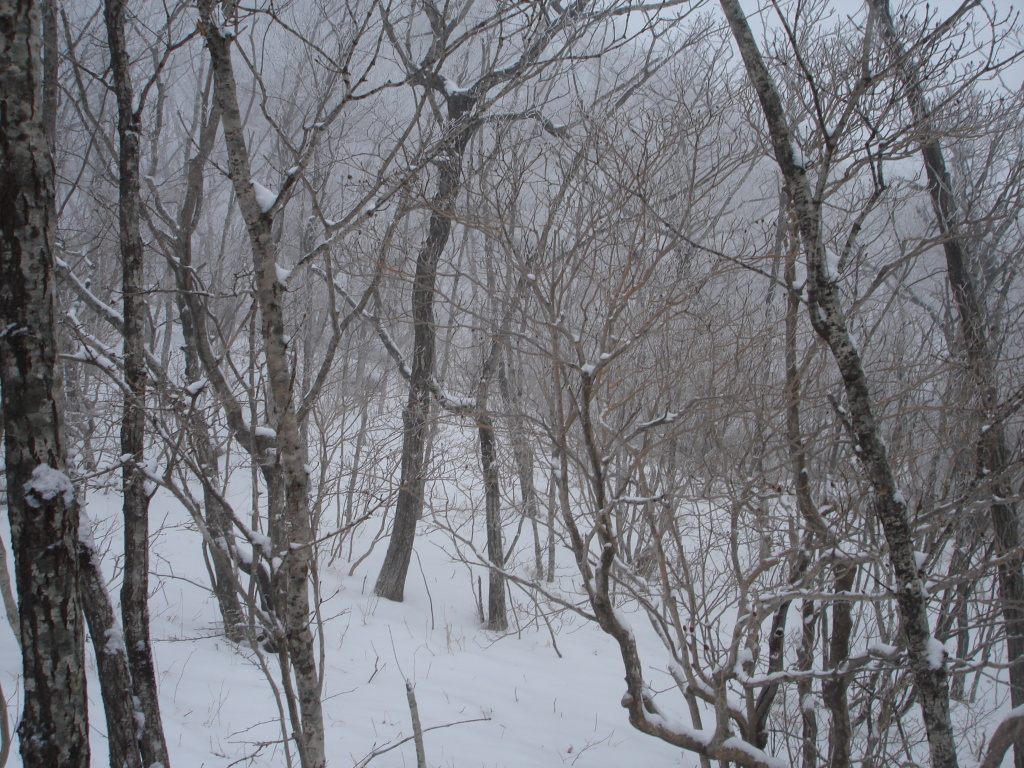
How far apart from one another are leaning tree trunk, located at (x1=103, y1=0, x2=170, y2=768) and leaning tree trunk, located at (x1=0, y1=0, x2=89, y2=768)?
1351 millimetres

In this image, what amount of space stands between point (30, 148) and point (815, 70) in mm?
4661

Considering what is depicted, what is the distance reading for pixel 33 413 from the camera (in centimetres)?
187

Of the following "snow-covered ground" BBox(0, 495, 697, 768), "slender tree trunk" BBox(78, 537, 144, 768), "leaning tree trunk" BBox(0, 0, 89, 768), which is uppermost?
"leaning tree trunk" BBox(0, 0, 89, 768)

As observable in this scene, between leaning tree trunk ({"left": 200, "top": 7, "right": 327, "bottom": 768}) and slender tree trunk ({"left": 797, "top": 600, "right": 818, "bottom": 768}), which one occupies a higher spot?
leaning tree trunk ({"left": 200, "top": 7, "right": 327, "bottom": 768})

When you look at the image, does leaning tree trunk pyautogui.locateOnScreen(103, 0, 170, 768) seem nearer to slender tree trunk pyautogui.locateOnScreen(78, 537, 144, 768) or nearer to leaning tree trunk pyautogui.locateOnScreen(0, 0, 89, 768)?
slender tree trunk pyautogui.locateOnScreen(78, 537, 144, 768)

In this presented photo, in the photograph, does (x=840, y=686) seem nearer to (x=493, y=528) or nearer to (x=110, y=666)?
(x=110, y=666)

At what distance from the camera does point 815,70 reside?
4535mm

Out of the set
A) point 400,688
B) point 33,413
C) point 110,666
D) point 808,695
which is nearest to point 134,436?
point 110,666

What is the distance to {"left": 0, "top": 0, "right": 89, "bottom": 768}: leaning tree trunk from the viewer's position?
6.05ft

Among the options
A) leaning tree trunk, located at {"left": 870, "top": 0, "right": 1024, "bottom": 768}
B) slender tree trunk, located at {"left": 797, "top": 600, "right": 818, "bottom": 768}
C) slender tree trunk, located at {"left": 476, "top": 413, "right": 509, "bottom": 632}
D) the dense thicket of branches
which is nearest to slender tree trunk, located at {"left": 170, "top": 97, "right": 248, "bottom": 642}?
the dense thicket of branches

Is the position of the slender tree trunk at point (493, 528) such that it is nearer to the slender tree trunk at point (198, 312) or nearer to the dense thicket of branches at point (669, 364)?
the dense thicket of branches at point (669, 364)

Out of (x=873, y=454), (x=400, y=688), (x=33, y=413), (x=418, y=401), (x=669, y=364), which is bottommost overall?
(x=400, y=688)

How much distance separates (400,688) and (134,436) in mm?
4023

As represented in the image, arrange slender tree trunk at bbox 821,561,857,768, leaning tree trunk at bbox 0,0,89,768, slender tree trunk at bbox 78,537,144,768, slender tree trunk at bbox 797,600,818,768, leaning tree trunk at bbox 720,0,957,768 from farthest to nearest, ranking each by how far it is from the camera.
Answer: slender tree trunk at bbox 797,600,818,768, slender tree trunk at bbox 821,561,857,768, slender tree trunk at bbox 78,537,144,768, leaning tree trunk at bbox 720,0,957,768, leaning tree trunk at bbox 0,0,89,768
